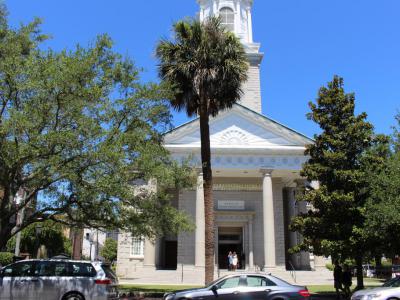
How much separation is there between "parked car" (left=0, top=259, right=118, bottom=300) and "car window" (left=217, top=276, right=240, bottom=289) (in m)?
3.46

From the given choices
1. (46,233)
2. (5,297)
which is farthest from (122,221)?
(46,233)

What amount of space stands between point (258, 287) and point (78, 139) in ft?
23.8

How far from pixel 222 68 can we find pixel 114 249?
214 feet

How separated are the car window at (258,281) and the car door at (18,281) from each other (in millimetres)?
6400

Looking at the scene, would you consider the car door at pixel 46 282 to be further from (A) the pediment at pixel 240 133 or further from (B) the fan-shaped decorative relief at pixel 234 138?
(B) the fan-shaped decorative relief at pixel 234 138

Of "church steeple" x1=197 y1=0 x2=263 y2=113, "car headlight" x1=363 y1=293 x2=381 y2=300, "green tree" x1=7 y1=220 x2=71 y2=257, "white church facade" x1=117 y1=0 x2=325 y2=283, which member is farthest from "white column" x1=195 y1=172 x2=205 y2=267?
"car headlight" x1=363 y1=293 x2=381 y2=300

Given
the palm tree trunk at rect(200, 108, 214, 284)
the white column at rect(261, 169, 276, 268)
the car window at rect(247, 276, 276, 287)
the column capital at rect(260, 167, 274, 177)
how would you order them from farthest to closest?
1. the column capital at rect(260, 167, 274, 177)
2. the white column at rect(261, 169, 276, 268)
3. the palm tree trunk at rect(200, 108, 214, 284)
4. the car window at rect(247, 276, 276, 287)

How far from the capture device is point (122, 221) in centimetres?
1598

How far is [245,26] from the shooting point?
1767 inches

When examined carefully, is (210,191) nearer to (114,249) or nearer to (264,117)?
(264,117)

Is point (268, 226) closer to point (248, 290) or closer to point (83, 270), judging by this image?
point (248, 290)

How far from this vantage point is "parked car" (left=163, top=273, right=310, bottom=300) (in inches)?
463

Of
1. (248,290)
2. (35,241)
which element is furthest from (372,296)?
(35,241)

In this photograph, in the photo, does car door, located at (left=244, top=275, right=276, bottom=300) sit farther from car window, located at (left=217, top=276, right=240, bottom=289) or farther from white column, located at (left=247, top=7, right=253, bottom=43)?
white column, located at (left=247, top=7, right=253, bottom=43)
